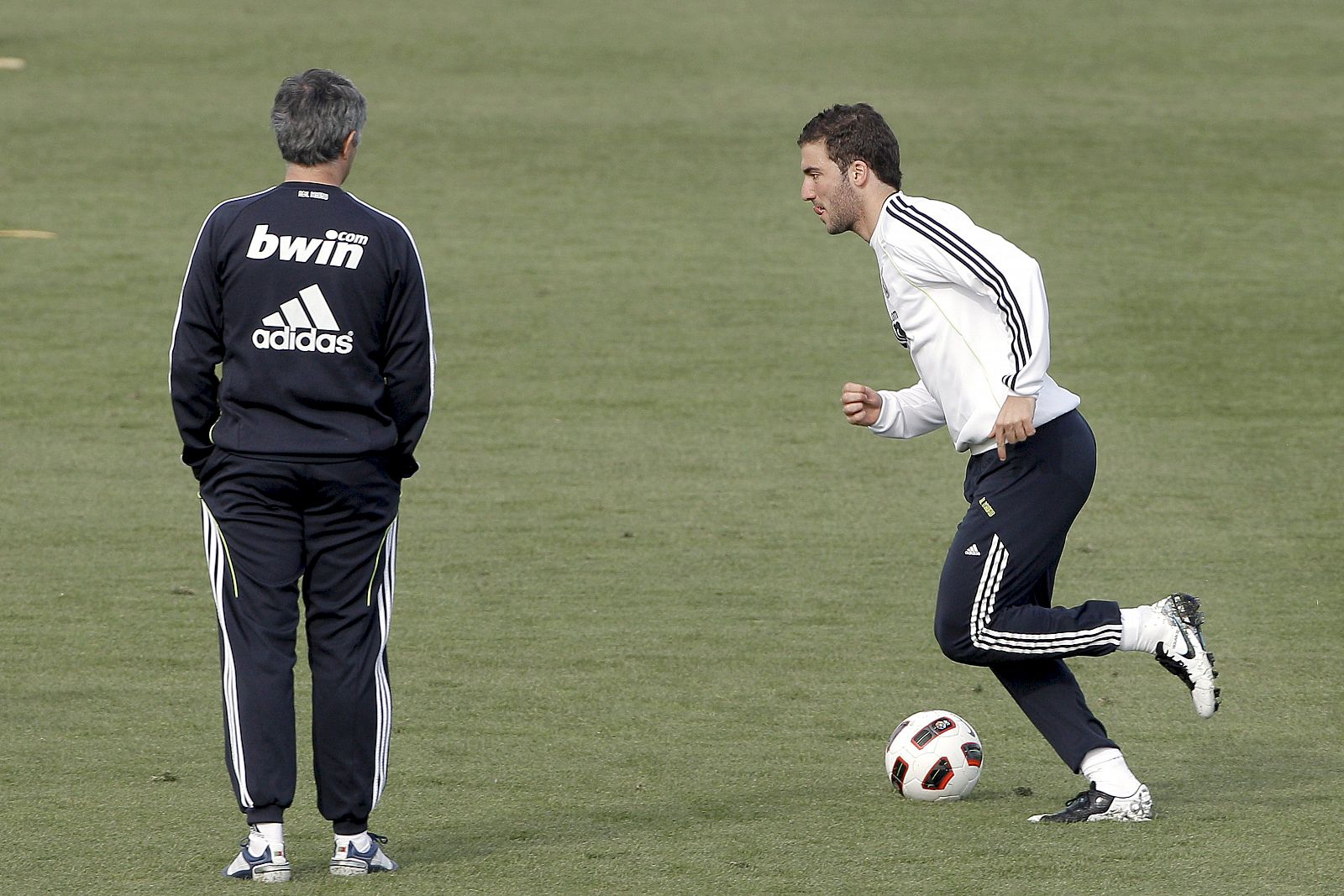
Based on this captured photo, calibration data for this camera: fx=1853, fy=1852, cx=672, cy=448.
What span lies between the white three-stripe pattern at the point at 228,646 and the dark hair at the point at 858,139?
187 cm

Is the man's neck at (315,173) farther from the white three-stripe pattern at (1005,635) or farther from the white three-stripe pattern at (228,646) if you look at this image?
the white three-stripe pattern at (1005,635)

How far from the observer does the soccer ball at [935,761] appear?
16.7 ft

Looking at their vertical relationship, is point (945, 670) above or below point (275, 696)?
below

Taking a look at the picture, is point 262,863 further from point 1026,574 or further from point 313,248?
point 1026,574

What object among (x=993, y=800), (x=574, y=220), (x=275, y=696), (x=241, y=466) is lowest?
(x=993, y=800)

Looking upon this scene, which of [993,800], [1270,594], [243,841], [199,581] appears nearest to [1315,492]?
[1270,594]

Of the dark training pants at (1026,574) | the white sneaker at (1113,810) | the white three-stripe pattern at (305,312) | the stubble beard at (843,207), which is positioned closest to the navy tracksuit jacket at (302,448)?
the white three-stripe pattern at (305,312)

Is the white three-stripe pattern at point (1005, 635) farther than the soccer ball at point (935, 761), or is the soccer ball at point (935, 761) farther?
the soccer ball at point (935, 761)

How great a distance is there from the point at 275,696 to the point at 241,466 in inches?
21.4

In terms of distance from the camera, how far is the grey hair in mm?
4180

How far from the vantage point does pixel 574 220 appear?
1596 centimetres

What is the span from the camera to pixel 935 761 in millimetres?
5098

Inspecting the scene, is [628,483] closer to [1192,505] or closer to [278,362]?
[1192,505]

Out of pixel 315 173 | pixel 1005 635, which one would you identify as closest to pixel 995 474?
pixel 1005 635
